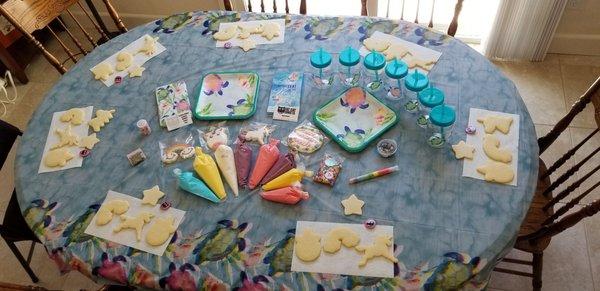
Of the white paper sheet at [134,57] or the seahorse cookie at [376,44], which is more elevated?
the white paper sheet at [134,57]

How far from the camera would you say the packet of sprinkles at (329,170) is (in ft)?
4.56

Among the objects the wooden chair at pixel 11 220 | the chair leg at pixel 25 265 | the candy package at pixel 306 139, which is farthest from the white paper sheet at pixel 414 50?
the chair leg at pixel 25 265

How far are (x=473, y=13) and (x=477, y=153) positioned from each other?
1.61m

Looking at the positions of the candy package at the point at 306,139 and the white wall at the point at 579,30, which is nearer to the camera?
the candy package at the point at 306,139

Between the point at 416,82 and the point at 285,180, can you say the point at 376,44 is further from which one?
the point at 285,180

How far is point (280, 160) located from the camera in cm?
145

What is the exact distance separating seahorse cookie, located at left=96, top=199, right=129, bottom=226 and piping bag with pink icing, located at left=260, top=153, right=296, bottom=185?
422 mm

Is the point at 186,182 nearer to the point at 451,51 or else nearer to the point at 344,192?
the point at 344,192

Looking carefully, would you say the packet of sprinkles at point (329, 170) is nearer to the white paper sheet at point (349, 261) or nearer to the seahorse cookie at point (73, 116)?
the white paper sheet at point (349, 261)

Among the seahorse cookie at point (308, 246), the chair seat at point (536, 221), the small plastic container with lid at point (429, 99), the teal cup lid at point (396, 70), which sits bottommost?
the chair seat at point (536, 221)

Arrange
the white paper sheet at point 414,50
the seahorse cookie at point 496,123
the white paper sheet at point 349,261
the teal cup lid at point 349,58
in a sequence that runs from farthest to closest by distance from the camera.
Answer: the white paper sheet at point 414,50, the teal cup lid at point 349,58, the seahorse cookie at point 496,123, the white paper sheet at point 349,261

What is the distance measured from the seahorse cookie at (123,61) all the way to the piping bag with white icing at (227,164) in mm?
597

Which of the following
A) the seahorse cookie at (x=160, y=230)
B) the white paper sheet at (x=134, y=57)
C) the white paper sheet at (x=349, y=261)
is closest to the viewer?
the white paper sheet at (x=349, y=261)

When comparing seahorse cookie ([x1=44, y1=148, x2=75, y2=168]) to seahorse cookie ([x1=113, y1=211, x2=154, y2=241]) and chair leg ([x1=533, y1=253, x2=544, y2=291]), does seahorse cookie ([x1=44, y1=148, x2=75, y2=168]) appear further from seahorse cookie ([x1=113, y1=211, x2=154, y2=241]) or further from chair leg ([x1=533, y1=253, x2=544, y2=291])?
chair leg ([x1=533, y1=253, x2=544, y2=291])
